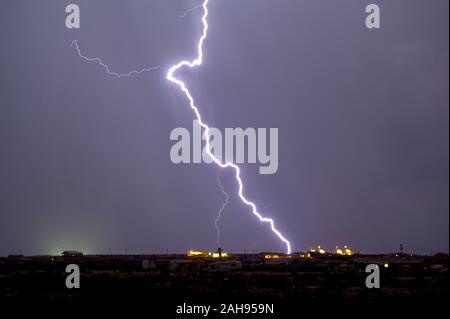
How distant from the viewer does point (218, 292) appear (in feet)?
105

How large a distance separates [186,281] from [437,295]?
15073mm

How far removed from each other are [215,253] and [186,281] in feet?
240
